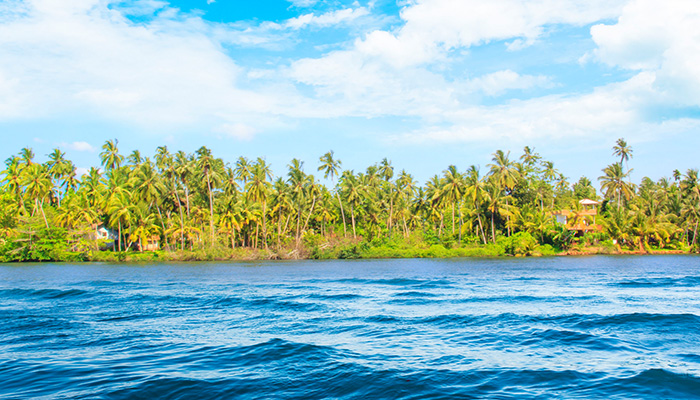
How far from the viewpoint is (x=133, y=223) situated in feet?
243

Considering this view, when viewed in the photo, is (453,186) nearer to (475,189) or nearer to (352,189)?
(475,189)

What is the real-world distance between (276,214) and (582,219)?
44.8 meters

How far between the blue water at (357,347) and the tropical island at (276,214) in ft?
163

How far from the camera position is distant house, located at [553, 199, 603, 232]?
72625 mm

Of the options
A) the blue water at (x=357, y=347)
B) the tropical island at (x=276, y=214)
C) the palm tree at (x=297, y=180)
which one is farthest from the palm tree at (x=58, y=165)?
the blue water at (x=357, y=347)

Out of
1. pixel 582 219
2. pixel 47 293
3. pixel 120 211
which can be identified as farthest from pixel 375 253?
pixel 47 293

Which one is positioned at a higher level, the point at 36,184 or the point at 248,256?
the point at 36,184

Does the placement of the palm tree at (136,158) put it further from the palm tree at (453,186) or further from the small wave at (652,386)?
the small wave at (652,386)

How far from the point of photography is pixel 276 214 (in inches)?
3118

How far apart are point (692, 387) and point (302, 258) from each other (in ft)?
209

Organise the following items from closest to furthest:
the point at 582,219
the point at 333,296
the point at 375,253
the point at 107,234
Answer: the point at 333,296 → the point at 375,253 → the point at 582,219 → the point at 107,234

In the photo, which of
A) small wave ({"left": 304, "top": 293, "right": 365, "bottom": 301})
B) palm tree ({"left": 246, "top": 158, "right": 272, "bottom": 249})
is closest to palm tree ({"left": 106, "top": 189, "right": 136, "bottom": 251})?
palm tree ({"left": 246, "top": 158, "right": 272, "bottom": 249})

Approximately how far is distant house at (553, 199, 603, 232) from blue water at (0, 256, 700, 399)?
5570 centimetres

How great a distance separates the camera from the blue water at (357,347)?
26.5 ft
